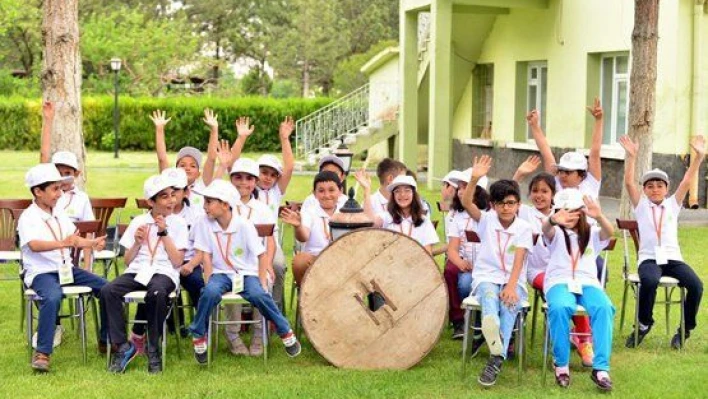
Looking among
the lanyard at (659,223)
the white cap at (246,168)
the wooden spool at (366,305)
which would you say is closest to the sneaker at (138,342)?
the wooden spool at (366,305)

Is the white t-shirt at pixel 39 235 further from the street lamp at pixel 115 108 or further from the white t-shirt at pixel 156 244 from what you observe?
the street lamp at pixel 115 108

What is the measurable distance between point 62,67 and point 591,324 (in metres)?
7.70

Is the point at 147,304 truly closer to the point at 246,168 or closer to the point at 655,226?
the point at 246,168

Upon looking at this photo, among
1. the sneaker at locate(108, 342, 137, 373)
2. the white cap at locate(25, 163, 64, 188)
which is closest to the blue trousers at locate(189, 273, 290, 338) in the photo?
the sneaker at locate(108, 342, 137, 373)

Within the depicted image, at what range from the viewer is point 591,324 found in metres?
6.83

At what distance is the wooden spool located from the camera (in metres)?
7.22

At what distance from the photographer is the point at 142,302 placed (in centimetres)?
721

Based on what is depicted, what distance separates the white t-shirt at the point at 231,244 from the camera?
7.42m

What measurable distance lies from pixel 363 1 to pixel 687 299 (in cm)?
4830

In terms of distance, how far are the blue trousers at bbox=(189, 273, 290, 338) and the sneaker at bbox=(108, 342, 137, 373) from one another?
45cm

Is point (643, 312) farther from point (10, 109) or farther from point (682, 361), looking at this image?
point (10, 109)

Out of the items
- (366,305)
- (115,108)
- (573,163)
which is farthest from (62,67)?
(115,108)

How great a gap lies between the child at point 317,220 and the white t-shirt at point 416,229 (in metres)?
0.47

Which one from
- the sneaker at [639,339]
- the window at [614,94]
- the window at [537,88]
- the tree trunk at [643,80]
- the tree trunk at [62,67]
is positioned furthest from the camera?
the window at [537,88]
